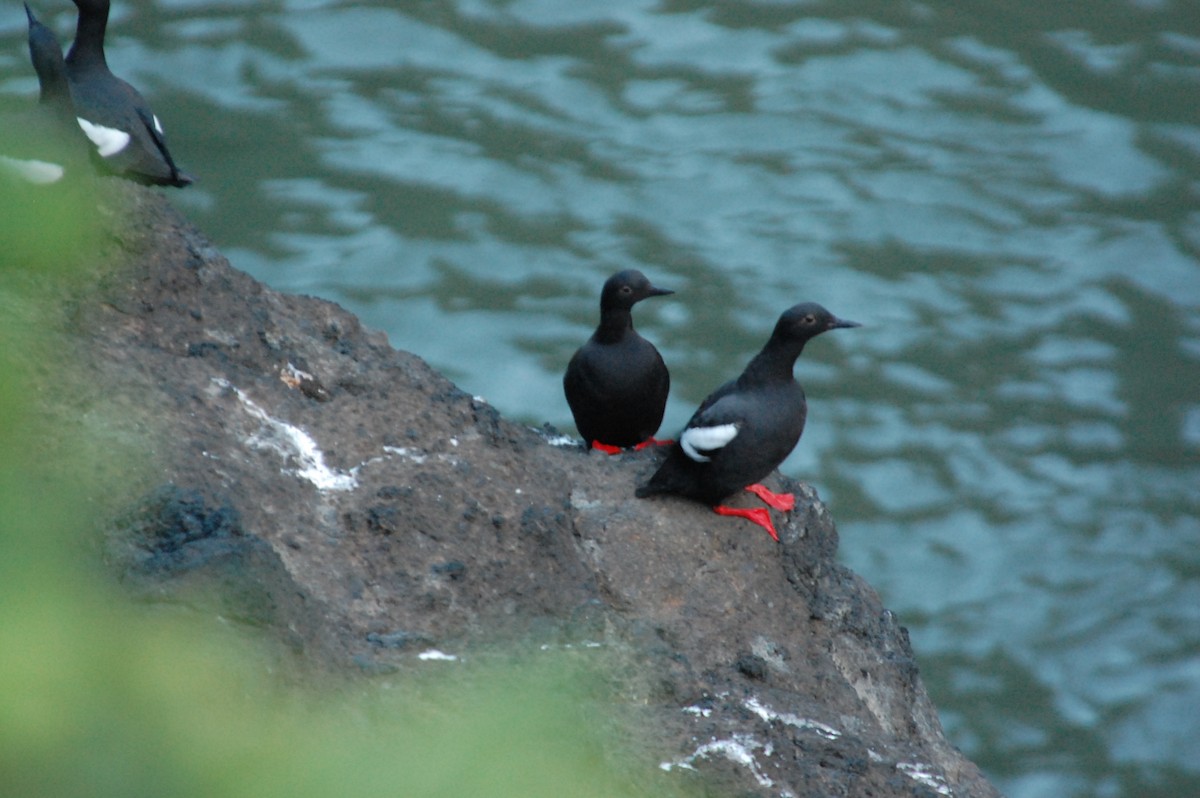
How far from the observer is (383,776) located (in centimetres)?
81

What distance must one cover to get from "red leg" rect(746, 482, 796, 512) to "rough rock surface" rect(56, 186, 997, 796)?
5cm

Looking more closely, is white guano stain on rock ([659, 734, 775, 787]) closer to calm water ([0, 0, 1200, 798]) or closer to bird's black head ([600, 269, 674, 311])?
bird's black head ([600, 269, 674, 311])

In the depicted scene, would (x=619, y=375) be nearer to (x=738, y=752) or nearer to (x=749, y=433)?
(x=749, y=433)

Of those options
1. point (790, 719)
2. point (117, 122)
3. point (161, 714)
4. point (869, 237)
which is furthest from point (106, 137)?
point (869, 237)

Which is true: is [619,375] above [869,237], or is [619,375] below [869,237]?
above

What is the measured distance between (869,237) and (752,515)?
7727 millimetres

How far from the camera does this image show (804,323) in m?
5.21

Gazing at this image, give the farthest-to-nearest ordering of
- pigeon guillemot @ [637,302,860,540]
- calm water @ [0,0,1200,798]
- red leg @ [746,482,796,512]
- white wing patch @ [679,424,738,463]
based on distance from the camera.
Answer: calm water @ [0,0,1200,798]
red leg @ [746,482,796,512]
white wing patch @ [679,424,738,463]
pigeon guillemot @ [637,302,860,540]

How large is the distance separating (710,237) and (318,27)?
4.08m

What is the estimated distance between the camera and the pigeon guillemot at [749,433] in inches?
174

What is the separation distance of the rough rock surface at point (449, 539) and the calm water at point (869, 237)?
5.27 m

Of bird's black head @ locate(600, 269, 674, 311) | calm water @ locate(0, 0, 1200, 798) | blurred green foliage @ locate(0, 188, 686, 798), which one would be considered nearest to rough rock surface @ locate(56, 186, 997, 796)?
bird's black head @ locate(600, 269, 674, 311)

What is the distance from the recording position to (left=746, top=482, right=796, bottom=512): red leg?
15.3 feet

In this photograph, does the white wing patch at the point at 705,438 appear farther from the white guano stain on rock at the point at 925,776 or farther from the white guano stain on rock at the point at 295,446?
the white guano stain on rock at the point at 925,776
